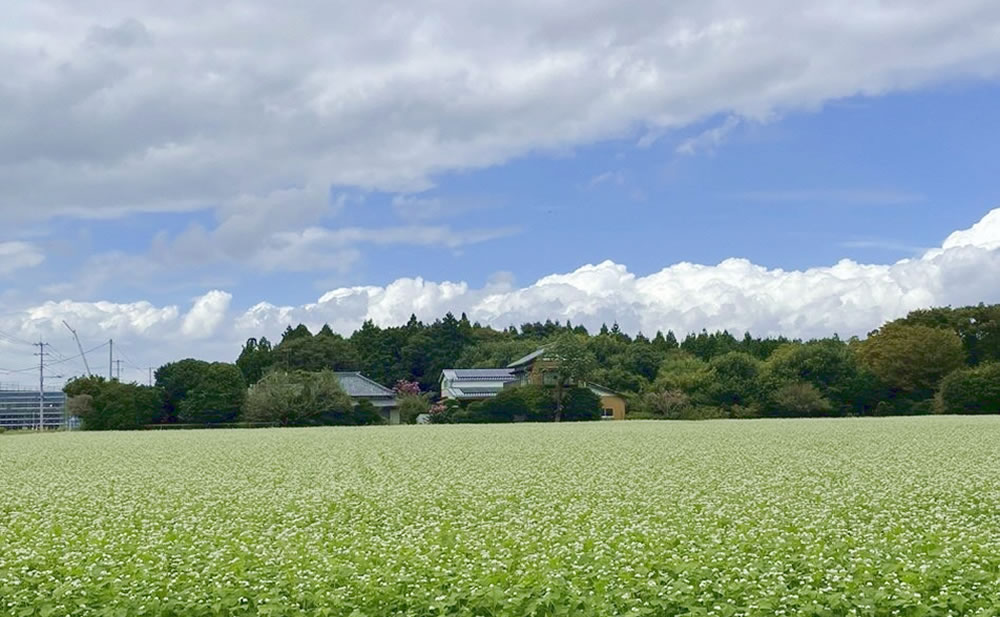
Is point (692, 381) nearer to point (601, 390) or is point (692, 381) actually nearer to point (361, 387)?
point (601, 390)

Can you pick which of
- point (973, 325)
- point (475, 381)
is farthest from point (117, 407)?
point (973, 325)

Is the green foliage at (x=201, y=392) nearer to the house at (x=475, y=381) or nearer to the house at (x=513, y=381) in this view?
the house at (x=513, y=381)

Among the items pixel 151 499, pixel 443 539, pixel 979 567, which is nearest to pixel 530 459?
pixel 151 499

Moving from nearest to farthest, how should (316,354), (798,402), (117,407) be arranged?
(117,407)
(798,402)
(316,354)

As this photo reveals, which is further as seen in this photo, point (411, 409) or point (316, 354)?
point (316, 354)

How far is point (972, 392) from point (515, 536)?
5519 cm

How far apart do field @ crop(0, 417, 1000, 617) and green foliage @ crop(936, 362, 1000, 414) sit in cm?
3661

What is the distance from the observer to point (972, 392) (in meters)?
60.1

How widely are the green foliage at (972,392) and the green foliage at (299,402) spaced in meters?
35.9

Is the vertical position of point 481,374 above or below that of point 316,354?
below

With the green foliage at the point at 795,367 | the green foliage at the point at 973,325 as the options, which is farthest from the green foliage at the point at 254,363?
the green foliage at the point at 973,325

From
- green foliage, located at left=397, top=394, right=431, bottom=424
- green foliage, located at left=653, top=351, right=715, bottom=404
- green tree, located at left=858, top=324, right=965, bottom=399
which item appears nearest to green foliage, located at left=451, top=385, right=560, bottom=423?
green foliage, located at left=397, top=394, right=431, bottom=424

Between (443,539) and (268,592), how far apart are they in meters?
3.54

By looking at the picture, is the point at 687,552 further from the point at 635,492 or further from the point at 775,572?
the point at 635,492
